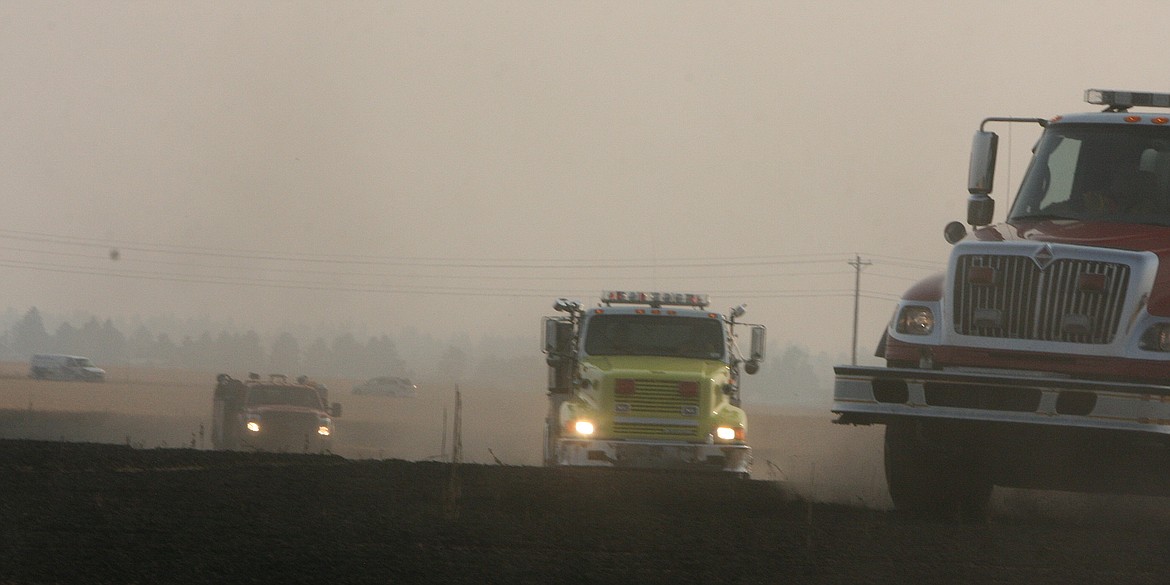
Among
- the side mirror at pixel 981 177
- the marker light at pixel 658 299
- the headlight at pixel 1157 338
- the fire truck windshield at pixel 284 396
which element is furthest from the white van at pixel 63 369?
the headlight at pixel 1157 338

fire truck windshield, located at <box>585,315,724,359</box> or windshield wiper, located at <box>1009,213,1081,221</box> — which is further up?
windshield wiper, located at <box>1009,213,1081,221</box>

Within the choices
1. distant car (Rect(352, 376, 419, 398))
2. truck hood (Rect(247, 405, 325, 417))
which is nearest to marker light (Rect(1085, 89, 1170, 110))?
truck hood (Rect(247, 405, 325, 417))

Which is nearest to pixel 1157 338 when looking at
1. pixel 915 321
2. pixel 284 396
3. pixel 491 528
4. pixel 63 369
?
pixel 915 321

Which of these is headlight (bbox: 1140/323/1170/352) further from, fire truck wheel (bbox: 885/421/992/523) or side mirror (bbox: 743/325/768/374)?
side mirror (bbox: 743/325/768/374)

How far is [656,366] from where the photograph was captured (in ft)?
68.6

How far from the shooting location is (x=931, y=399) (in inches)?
453

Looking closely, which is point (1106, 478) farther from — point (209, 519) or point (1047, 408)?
point (209, 519)

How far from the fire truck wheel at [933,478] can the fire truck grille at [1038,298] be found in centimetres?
109

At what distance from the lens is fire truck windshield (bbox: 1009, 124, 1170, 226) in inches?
495

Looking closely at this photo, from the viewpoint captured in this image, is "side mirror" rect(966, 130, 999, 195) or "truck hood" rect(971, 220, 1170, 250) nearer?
"truck hood" rect(971, 220, 1170, 250)

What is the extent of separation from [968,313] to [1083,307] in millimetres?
795

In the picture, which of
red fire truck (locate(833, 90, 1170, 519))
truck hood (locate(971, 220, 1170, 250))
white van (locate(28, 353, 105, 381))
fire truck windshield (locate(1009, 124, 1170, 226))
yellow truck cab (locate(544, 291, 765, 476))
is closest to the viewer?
red fire truck (locate(833, 90, 1170, 519))

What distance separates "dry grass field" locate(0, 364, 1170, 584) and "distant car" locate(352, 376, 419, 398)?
109 m

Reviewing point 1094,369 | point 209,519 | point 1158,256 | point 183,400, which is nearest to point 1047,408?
point 1094,369
